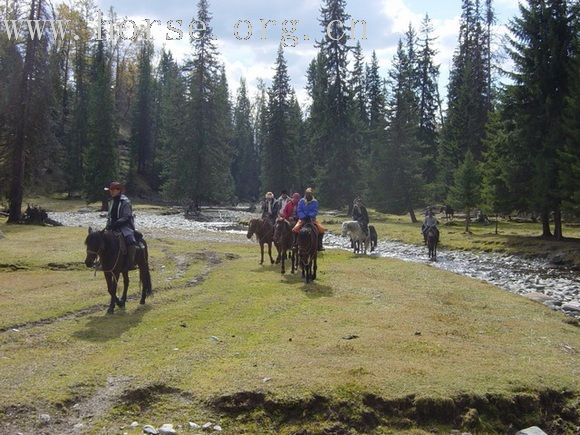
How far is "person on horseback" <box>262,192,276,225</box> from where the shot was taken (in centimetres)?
2144

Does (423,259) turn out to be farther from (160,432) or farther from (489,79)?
(489,79)

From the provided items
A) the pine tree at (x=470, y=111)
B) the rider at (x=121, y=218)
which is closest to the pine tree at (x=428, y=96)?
the pine tree at (x=470, y=111)

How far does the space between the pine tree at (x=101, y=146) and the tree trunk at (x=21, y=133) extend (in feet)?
73.0

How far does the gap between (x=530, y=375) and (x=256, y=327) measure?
5010 millimetres

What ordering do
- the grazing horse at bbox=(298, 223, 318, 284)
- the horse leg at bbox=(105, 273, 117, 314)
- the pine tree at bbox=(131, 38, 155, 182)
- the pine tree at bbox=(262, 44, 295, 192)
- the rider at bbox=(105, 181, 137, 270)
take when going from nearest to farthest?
1. the horse leg at bbox=(105, 273, 117, 314)
2. the rider at bbox=(105, 181, 137, 270)
3. the grazing horse at bbox=(298, 223, 318, 284)
4. the pine tree at bbox=(262, 44, 295, 192)
5. the pine tree at bbox=(131, 38, 155, 182)

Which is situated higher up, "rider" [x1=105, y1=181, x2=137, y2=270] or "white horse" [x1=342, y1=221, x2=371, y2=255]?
"rider" [x1=105, y1=181, x2=137, y2=270]

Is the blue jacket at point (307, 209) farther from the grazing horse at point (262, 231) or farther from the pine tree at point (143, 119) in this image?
the pine tree at point (143, 119)

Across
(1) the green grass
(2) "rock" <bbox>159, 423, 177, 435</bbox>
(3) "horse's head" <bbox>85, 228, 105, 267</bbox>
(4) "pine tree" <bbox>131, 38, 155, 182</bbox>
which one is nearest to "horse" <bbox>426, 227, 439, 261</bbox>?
(1) the green grass

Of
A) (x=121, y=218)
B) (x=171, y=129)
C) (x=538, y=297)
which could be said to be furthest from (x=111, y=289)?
(x=171, y=129)

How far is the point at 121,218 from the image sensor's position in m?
12.3

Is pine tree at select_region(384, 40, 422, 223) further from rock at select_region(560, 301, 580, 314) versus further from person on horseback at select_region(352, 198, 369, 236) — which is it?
rock at select_region(560, 301, 580, 314)

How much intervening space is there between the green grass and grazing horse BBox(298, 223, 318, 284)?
14357 mm

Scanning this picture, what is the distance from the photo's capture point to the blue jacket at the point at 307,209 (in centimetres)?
1638

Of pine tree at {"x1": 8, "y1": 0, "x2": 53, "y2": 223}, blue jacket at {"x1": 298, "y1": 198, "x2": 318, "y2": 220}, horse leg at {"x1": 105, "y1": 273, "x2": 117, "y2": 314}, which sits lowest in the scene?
horse leg at {"x1": 105, "y1": 273, "x2": 117, "y2": 314}
